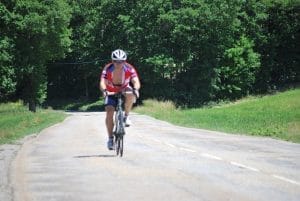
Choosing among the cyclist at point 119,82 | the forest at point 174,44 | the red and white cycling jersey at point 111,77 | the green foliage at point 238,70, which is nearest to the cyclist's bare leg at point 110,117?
the cyclist at point 119,82

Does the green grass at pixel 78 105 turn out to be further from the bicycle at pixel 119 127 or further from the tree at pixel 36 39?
the bicycle at pixel 119 127

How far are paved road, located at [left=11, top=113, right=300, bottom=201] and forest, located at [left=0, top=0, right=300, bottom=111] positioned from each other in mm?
43379

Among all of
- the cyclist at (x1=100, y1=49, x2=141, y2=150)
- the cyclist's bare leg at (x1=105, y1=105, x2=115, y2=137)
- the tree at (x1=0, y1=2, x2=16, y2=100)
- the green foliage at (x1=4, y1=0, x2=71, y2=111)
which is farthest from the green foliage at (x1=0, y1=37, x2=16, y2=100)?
the cyclist at (x1=100, y1=49, x2=141, y2=150)

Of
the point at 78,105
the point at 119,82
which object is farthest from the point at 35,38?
the point at 119,82

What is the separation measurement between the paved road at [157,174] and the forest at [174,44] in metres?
43.4

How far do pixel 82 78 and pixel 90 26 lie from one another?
46.8ft

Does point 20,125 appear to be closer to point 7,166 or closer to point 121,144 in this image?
point 121,144

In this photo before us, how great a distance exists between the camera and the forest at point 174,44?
193 feet

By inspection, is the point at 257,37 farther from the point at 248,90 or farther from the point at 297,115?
the point at 297,115

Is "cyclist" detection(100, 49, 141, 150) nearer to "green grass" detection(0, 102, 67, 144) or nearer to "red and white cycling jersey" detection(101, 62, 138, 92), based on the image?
"red and white cycling jersey" detection(101, 62, 138, 92)

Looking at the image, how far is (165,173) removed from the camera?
10648mm

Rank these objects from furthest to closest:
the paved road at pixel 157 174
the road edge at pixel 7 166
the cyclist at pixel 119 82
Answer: the cyclist at pixel 119 82, the road edge at pixel 7 166, the paved road at pixel 157 174

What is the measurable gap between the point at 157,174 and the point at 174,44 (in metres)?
55.0

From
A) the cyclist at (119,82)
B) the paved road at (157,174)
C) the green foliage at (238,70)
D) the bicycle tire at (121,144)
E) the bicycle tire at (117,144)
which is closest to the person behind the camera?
the paved road at (157,174)
